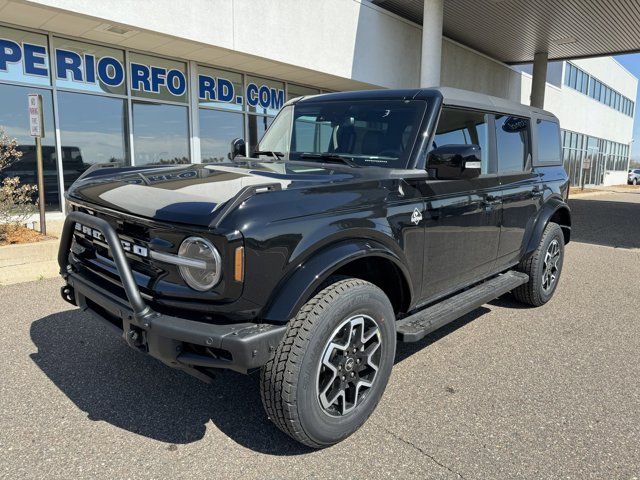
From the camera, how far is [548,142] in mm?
5098

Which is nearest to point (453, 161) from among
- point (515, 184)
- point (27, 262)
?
point (515, 184)

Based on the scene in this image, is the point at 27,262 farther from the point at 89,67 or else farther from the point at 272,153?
the point at 89,67

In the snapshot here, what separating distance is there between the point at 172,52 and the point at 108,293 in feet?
30.4

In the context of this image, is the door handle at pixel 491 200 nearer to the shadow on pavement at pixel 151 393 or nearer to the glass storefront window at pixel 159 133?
the shadow on pavement at pixel 151 393

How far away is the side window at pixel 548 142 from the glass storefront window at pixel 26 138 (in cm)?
865

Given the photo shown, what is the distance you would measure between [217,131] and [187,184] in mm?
9855

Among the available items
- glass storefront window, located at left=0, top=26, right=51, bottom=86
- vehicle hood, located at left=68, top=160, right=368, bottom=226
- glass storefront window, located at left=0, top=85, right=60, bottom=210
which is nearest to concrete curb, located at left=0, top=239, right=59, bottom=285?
vehicle hood, located at left=68, top=160, right=368, bottom=226

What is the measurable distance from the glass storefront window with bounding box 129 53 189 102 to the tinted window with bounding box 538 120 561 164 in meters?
8.52

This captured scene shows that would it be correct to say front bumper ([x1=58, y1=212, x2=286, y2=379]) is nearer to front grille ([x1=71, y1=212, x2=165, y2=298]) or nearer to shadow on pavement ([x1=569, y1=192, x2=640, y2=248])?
front grille ([x1=71, y1=212, x2=165, y2=298])

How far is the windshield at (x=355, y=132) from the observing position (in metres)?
3.30

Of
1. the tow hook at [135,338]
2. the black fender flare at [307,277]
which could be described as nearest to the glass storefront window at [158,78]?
the tow hook at [135,338]

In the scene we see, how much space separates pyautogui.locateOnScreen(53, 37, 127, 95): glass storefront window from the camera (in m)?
9.28

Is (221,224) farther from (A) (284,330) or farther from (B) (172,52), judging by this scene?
(B) (172,52)

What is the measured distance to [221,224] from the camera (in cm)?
213
